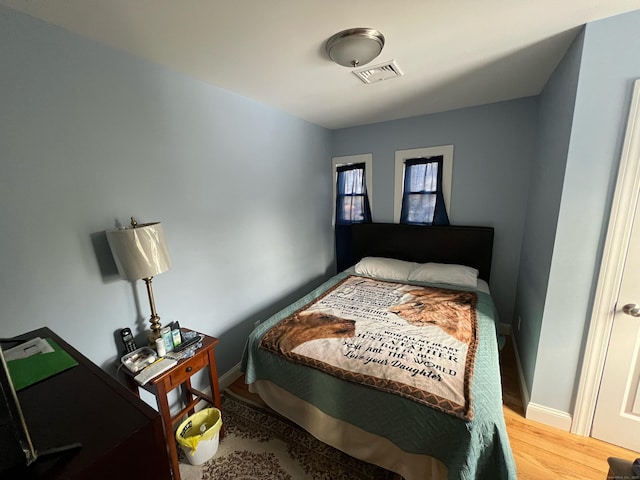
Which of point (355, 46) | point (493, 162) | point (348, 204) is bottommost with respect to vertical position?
point (348, 204)

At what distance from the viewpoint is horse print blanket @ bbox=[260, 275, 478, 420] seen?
51.3 inches

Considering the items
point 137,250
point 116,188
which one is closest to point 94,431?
point 137,250

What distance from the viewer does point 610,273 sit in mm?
1417

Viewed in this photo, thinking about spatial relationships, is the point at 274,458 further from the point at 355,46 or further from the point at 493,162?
the point at 493,162

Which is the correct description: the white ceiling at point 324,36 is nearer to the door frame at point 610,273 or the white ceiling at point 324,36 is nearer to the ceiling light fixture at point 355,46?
the ceiling light fixture at point 355,46

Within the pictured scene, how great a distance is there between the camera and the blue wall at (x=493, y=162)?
2.47 meters

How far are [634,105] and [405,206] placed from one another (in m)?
1.90

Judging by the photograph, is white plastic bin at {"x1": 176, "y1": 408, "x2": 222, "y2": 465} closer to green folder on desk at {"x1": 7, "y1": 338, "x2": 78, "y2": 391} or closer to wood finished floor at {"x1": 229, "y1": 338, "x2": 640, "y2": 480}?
green folder on desk at {"x1": 7, "y1": 338, "x2": 78, "y2": 391}

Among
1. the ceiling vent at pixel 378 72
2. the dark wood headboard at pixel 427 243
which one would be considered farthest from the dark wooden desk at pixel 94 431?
the dark wood headboard at pixel 427 243

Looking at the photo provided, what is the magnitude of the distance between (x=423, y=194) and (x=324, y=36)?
80.5 inches

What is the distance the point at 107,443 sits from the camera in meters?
0.51

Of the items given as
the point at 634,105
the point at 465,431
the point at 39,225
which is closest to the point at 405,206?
the point at 634,105

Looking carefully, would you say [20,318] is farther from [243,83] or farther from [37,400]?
[243,83]

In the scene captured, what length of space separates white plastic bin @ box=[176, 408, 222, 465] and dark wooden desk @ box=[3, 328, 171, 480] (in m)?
1.09
